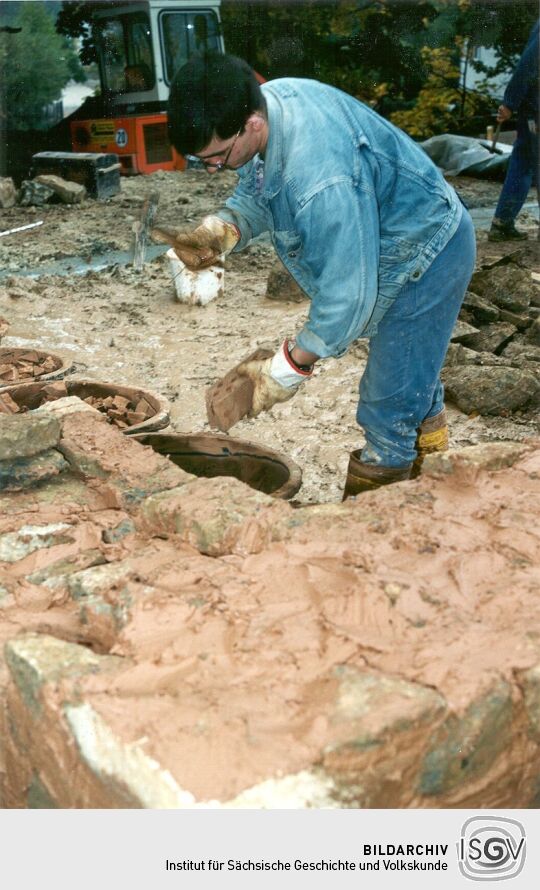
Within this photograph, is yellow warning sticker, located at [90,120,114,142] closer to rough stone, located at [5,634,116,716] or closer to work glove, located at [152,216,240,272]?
work glove, located at [152,216,240,272]

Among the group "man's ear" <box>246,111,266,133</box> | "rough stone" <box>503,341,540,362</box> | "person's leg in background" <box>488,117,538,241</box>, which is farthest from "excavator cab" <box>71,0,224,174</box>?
"man's ear" <box>246,111,266,133</box>

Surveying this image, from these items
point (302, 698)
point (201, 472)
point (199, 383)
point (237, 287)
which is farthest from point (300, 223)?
point (237, 287)

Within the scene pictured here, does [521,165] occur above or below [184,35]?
below

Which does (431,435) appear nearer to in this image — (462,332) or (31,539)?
(31,539)

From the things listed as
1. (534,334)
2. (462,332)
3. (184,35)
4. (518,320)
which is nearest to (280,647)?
(462,332)

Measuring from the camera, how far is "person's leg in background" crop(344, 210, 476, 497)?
9.44 feet

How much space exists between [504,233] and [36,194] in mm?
5813

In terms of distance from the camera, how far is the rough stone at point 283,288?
253 inches

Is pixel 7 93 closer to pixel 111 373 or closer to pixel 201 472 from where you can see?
pixel 111 373

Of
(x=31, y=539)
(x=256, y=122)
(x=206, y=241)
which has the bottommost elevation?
(x=31, y=539)

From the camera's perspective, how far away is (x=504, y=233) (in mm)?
7828

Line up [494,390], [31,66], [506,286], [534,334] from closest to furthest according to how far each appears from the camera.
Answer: [494,390], [534,334], [506,286], [31,66]

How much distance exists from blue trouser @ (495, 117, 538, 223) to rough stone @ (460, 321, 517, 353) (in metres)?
2.38
